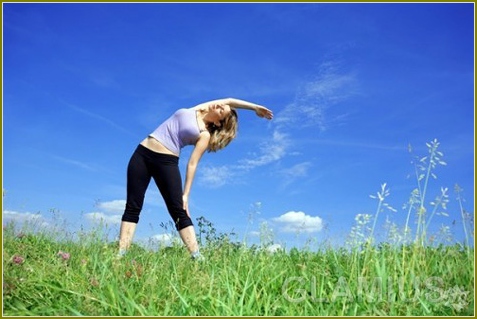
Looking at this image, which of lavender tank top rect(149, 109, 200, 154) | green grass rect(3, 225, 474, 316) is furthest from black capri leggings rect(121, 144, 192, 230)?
green grass rect(3, 225, 474, 316)

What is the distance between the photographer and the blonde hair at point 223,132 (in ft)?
22.9

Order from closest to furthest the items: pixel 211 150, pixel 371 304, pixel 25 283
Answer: pixel 371 304 → pixel 25 283 → pixel 211 150

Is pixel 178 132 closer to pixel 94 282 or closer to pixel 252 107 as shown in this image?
pixel 252 107

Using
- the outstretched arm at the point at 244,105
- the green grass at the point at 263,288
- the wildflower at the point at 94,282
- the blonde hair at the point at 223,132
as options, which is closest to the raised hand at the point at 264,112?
the outstretched arm at the point at 244,105

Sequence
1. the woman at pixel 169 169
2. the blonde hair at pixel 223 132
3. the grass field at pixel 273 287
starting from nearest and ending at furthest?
the grass field at pixel 273 287, the woman at pixel 169 169, the blonde hair at pixel 223 132

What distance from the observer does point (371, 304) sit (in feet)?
12.9

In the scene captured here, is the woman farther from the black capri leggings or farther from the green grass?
the green grass

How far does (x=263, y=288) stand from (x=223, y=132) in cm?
319

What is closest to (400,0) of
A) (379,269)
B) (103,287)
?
(379,269)

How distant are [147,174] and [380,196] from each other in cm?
334

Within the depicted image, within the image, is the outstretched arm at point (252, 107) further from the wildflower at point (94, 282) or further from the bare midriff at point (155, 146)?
the wildflower at point (94, 282)

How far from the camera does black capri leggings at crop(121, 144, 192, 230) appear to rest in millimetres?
6566

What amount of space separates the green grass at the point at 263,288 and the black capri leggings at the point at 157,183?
4.18ft

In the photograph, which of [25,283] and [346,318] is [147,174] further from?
[346,318]
